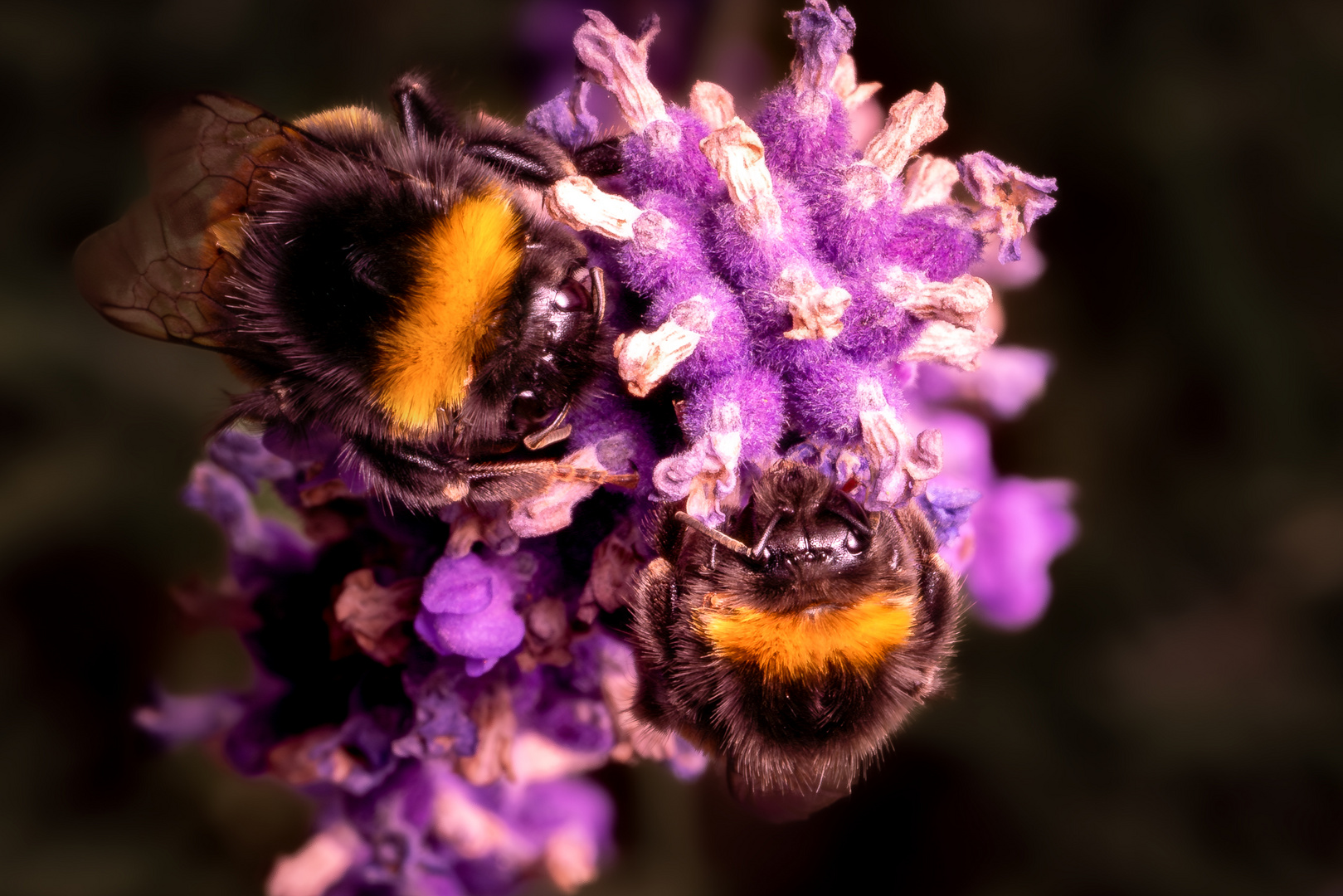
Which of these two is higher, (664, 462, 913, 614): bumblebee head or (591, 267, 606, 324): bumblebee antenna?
(591, 267, 606, 324): bumblebee antenna

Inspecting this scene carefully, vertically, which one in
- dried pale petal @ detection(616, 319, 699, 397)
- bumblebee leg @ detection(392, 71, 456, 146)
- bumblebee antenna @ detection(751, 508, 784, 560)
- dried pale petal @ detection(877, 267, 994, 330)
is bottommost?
bumblebee antenna @ detection(751, 508, 784, 560)

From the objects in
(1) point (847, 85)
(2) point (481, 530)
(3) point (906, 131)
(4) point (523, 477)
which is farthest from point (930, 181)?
(2) point (481, 530)

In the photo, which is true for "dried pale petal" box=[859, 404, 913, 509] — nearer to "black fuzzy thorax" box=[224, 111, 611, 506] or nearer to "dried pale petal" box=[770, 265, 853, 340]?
"dried pale petal" box=[770, 265, 853, 340]

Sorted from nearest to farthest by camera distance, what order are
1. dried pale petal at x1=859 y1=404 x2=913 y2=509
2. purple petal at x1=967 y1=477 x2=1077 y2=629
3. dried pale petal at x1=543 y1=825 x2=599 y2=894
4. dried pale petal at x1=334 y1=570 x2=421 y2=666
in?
dried pale petal at x1=859 y1=404 x2=913 y2=509, dried pale petal at x1=334 y1=570 x2=421 y2=666, dried pale petal at x1=543 y1=825 x2=599 y2=894, purple petal at x1=967 y1=477 x2=1077 y2=629

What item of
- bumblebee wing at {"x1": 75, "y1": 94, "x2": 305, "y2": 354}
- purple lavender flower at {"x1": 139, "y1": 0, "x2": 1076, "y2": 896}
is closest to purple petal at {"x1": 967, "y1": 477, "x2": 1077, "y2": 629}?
purple lavender flower at {"x1": 139, "y1": 0, "x2": 1076, "y2": 896}

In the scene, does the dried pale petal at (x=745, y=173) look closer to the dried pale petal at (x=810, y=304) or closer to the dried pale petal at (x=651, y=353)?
the dried pale petal at (x=810, y=304)

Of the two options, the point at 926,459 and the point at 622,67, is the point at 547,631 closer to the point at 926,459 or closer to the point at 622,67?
the point at 926,459

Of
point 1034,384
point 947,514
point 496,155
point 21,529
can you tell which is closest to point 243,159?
point 496,155

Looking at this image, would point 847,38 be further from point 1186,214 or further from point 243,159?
point 1186,214
